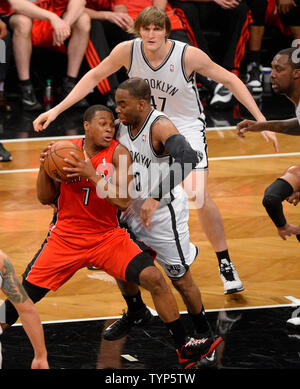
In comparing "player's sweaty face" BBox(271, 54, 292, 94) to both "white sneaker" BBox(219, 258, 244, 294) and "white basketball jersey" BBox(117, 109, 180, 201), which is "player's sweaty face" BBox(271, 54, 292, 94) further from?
"white sneaker" BBox(219, 258, 244, 294)

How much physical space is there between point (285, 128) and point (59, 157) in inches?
62.0

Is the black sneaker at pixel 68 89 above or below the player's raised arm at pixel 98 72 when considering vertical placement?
below

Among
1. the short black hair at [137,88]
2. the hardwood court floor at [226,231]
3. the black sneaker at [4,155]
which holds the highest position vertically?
the short black hair at [137,88]

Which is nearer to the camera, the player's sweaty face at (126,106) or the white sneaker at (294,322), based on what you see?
the player's sweaty face at (126,106)

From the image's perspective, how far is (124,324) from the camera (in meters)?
4.75

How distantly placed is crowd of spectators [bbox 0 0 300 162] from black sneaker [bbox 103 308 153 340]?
14.7ft

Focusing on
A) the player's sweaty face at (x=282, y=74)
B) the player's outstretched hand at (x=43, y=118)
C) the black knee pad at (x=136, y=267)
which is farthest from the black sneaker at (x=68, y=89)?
the black knee pad at (x=136, y=267)

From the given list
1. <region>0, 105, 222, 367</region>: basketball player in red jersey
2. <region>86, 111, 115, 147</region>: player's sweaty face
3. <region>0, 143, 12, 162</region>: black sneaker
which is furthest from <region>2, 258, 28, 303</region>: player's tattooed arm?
<region>0, 143, 12, 162</region>: black sneaker

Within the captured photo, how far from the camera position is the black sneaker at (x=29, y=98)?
902 centimetres

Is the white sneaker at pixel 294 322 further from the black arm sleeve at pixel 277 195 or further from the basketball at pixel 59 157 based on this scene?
the basketball at pixel 59 157

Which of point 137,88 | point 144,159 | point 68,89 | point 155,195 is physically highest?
point 137,88

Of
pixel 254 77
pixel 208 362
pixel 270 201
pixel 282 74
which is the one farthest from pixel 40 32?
pixel 208 362

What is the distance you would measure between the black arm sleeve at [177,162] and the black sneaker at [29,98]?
4858mm

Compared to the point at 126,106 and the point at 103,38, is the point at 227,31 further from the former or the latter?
the point at 126,106
